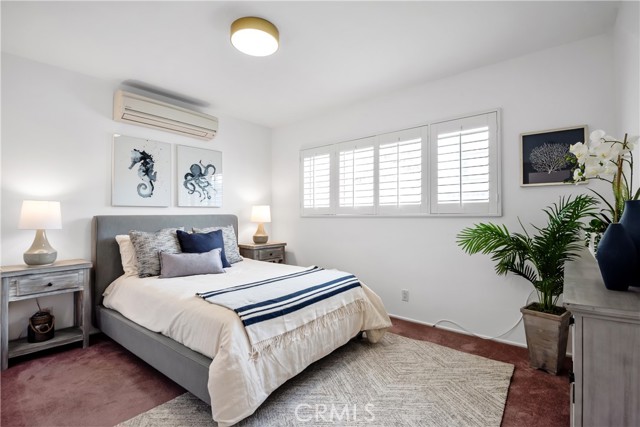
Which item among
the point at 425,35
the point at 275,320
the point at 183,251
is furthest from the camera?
the point at 183,251

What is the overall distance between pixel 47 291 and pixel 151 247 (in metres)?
0.79

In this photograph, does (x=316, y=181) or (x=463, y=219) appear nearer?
(x=463, y=219)

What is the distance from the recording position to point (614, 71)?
2.29 metres

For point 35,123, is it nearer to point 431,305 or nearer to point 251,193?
point 251,193

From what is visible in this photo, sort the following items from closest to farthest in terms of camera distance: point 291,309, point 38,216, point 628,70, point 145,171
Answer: point 628,70, point 291,309, point 38,216, point 145,171

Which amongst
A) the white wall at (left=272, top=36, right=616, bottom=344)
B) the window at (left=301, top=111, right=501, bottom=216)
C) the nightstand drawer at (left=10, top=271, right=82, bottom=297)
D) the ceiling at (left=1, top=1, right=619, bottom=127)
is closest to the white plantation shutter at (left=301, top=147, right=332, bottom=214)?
the window at (left=301, top=111, right=501, bottom=216)

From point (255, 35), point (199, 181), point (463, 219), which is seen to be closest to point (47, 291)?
point (199, 181)

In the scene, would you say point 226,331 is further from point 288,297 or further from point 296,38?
point 296,38

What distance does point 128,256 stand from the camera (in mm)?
2910

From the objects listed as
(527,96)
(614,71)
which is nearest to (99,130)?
(527,96)

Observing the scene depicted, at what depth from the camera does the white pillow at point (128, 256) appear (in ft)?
9.35

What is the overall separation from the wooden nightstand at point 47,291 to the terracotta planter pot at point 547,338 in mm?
3600

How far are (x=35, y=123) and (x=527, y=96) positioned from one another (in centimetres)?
429

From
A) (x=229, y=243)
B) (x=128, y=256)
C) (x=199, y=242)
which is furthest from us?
(x=229, y=243)
